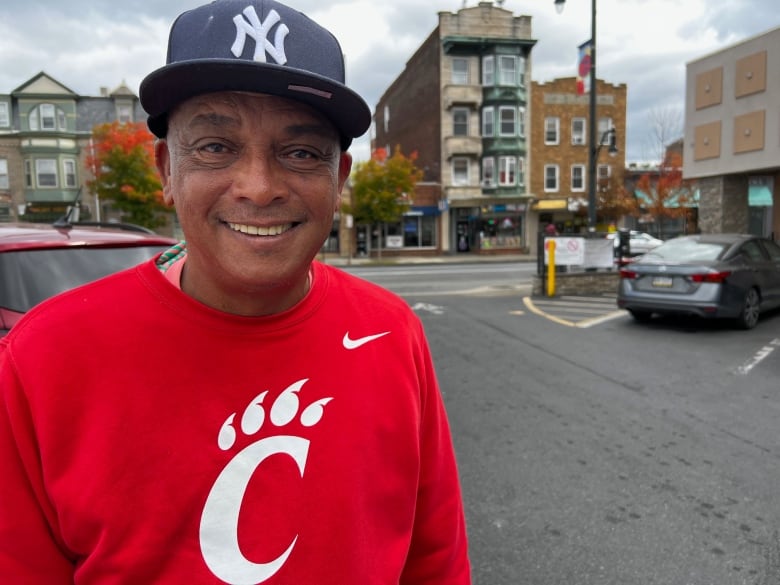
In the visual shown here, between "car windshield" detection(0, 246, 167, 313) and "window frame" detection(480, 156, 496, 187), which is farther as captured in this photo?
"window frame" detection(480, 156, 496, 187)

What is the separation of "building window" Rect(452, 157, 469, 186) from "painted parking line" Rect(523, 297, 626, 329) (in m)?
22.6

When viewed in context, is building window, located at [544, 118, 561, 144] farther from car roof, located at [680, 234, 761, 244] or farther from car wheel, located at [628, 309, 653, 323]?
car wheel, located at [628, 309, 653, 323]

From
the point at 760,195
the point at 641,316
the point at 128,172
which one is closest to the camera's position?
the point at 641,316

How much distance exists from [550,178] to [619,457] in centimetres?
3421

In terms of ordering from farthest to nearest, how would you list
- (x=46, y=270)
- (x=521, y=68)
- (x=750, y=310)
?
1. (x=521, y=68)
2. (x=750, y=310)
3. (x=46, y=270)

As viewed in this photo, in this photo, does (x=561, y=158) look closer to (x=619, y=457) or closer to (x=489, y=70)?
(x=489, y=70)

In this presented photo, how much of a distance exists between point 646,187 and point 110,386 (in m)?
39.7

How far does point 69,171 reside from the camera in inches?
1439

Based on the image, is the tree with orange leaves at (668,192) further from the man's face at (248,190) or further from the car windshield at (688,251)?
the man's face at (248,190)

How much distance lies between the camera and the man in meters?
1.08

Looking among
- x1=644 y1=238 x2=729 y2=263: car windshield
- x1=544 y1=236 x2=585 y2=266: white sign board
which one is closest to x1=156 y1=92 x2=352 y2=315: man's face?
x1=644 y1=238 x2=729 y2=263: car windshield

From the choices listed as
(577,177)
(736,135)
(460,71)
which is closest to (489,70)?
(460,71)

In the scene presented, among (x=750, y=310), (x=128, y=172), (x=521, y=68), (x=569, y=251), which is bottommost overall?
(x=750, y=310)

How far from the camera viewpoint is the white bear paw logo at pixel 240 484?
112 centimetres
